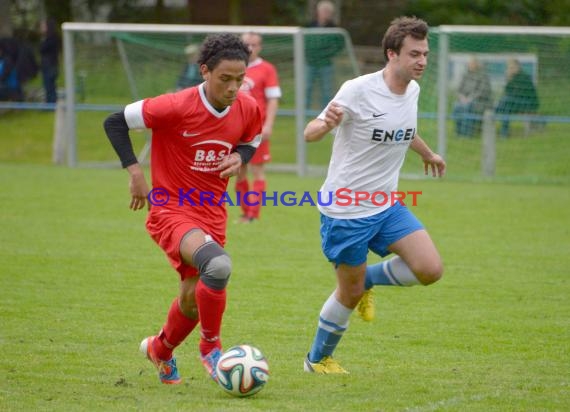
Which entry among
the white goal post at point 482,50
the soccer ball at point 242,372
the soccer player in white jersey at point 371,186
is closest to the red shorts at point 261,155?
the white goal post at point 482,50

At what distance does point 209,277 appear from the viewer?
205 inches

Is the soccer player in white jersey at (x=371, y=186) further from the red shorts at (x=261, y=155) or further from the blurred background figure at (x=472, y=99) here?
the blurred background figure at (x=472, y=99)

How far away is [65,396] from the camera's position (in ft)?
17.1

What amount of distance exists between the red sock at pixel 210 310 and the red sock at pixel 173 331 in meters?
0.12

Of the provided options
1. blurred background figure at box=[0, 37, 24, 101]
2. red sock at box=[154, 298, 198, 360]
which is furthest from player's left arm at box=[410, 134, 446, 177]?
blurred background figure at box=[0, 37, 24, 101]

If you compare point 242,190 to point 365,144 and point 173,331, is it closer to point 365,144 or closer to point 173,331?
point 365,144

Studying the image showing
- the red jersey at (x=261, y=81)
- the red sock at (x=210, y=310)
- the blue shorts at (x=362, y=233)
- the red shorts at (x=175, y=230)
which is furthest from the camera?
the red jersey at (x=261, y=81)

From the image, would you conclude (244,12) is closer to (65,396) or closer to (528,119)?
(528,119)

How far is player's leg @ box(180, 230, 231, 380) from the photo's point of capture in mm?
5207

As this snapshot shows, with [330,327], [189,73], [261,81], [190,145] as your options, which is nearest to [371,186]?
[330,327]

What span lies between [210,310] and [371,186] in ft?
3.89

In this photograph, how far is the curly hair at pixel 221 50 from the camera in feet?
17.8

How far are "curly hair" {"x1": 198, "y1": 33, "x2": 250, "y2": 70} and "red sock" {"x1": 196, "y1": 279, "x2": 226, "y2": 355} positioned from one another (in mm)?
1170

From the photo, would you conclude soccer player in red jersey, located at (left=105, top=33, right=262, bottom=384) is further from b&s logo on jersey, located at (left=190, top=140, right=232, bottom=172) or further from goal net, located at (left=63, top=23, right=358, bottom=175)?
goal net, located at (left=63, top=23, right=358, bottom=175)
